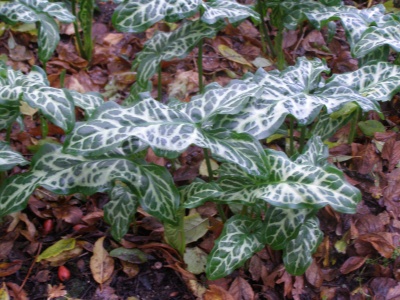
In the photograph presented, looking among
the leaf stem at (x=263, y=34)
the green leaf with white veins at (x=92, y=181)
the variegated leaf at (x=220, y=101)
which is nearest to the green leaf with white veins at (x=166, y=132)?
the variegated leaf at (x=220, y=101)

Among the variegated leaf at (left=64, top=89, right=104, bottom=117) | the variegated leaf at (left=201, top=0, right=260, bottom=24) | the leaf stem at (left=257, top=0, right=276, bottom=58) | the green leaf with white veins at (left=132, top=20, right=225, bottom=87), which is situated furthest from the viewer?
the leaf stem at (left=257, top=0, right=276, bottom=58)

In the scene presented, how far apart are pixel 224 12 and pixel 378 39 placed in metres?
0.63

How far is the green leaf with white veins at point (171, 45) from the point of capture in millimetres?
2238

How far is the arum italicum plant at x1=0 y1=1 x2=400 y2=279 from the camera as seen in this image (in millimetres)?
1562

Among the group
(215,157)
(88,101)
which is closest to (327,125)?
(215,157)

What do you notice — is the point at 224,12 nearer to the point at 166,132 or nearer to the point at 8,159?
the point at 166,132

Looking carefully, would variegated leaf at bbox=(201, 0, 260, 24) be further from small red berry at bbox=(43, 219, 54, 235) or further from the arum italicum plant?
small red berry at bbox=(43, 219, 54, 235)

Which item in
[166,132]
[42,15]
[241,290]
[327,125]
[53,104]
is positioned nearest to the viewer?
[166,132]

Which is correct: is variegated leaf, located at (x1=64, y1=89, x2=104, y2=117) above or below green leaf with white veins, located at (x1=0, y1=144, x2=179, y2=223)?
above

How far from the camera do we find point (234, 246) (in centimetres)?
171

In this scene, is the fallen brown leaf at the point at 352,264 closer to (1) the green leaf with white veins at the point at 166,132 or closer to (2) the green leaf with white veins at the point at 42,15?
(1) the green leaf with white veins at the point at 166,132

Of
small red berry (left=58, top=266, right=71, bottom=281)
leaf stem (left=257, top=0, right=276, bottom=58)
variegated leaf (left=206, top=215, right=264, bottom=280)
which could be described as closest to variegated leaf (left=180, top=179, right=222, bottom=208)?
variegated leaf (left=206, top=215, right=264, bottom=280)

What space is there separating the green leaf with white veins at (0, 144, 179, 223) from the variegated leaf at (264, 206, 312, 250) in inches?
11.9

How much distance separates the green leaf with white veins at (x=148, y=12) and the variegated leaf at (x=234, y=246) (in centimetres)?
80
